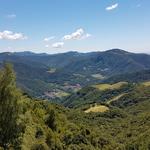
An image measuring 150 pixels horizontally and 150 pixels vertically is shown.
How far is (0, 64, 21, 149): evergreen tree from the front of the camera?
255 ft

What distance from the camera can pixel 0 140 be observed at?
7731cm

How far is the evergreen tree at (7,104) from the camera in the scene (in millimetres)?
77875

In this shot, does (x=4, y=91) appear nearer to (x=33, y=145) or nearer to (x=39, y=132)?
(x=33, y=145)

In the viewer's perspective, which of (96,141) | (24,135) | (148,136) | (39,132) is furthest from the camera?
(148,136)

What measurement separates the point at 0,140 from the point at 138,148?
106355mm

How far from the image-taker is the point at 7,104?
257 ft

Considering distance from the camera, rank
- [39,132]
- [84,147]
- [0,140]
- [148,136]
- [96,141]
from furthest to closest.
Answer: [148,136], [96,141], [84,147], [39,132], [0,140]

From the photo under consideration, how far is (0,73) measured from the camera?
79.5m

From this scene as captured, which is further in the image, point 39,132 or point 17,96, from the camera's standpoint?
point 39,132

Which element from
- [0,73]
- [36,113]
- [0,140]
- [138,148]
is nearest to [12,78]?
[0,73]

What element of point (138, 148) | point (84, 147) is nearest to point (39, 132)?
point (84, 147)

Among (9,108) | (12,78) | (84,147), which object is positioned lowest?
(84,147)

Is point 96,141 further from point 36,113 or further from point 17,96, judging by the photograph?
point 17,96

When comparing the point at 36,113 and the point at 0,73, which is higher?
the point at 0,73
